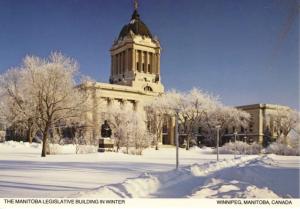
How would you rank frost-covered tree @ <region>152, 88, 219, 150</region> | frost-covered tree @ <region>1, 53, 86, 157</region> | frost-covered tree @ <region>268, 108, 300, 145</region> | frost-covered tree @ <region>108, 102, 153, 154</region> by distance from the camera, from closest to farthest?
frost-covered tree @ <region>268, 108, 300, 145</region>, frost-covered tree @ <region>1, 53, 86, 157</region>, frost-covered tree @ <region>108, 102, 153, 154</region>, frost-covered tree @ <region>152, 88, 219, 150</region>

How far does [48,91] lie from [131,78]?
17.9m

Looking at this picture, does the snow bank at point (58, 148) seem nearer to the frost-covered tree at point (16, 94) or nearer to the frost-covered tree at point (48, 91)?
the frost-covered tree at point (16, 94)

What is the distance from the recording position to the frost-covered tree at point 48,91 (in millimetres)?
15336

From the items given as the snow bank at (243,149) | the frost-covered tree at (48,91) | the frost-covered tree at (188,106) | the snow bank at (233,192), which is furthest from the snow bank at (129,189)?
the frost-covered tree at (188,106)

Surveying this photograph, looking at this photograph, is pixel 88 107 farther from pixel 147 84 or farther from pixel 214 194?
pixel 147 84

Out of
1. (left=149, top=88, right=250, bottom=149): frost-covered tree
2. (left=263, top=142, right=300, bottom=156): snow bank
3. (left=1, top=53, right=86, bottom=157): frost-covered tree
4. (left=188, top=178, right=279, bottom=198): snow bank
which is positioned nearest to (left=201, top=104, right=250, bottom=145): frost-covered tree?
(left=149, top=88, right=250, bottom=149): frost-covered tree

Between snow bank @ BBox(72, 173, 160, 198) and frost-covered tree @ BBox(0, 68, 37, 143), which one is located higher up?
frost-covered tree @ BBox(0, 68, 37, 143)

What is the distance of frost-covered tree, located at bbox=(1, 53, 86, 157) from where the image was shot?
1534 centimetres

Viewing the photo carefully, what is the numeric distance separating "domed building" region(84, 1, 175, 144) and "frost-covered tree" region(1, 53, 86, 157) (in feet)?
4.54

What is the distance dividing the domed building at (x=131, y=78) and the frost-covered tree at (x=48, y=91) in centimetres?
139

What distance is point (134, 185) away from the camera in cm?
559

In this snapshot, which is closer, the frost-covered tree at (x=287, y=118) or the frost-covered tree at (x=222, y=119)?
the frost-covered tree at (x=287, y=118)

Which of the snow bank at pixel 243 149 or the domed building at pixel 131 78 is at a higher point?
the domed building at pixel 131 78

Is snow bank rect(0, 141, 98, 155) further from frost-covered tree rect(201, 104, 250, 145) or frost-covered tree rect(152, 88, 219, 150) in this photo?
frost-covered tree rect(201, 104, 250, 145)
